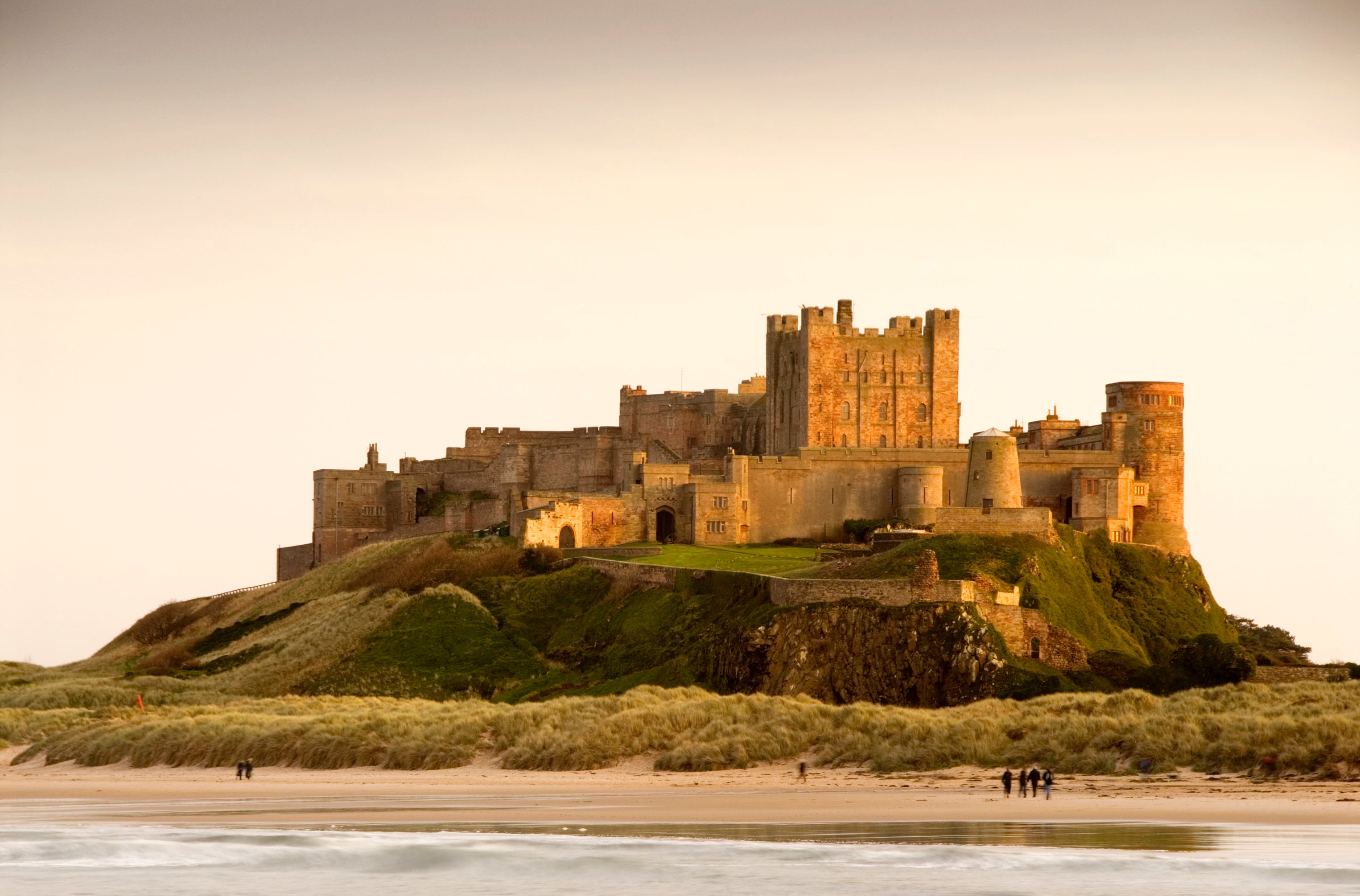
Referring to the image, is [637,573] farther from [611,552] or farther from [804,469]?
[804,469]

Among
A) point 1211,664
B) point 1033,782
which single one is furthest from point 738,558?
A: point 1033,782

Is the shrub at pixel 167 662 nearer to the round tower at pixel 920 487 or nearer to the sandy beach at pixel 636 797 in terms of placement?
the sandy beach at pixel 636 797

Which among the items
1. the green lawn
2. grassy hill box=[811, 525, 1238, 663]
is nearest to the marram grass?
grassy hill box=[811, 525, 1238, 663]

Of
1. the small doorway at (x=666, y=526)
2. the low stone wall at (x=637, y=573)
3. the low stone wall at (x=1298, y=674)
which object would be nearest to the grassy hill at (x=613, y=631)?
the low stone wall at (x=637, y=573)

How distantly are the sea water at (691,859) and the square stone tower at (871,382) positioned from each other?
51.2m

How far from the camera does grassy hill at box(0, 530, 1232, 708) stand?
203 ft

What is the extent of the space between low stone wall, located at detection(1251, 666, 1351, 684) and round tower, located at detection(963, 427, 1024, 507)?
454 inches

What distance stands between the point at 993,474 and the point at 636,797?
34788 mm

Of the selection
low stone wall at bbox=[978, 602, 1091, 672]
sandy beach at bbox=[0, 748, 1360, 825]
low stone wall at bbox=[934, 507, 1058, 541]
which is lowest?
sandy beach at bbox=[0, 748, 1360, 825]

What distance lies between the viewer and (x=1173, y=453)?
81.7 metres

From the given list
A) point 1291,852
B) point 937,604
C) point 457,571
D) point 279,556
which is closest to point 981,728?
point 937,604

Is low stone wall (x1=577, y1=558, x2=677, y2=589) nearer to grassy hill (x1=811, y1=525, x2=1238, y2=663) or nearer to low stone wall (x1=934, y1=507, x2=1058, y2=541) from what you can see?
grassy hill (x1=811, y1=525, x2=1238, y2=663)

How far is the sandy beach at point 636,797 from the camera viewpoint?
127ft

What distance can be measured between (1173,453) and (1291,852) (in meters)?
50.5
